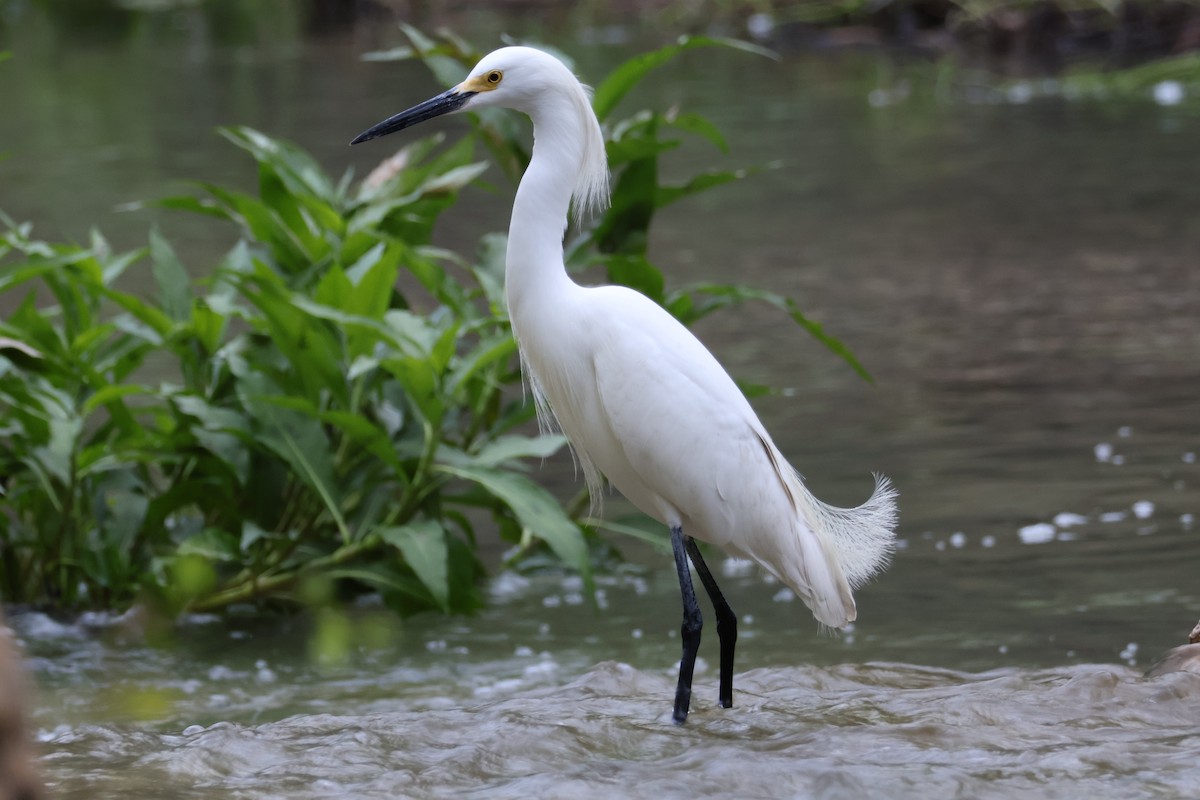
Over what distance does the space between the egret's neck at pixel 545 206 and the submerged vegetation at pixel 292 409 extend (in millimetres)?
868

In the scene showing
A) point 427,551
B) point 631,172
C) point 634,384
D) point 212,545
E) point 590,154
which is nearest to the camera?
point 634,384

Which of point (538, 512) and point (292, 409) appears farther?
point (292, 409)

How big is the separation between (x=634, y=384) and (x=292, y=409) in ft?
4.77

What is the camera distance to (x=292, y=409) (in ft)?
14.5

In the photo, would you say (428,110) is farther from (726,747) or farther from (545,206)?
(726,747)

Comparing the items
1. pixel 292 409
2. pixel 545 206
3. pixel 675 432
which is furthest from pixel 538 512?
pixel 545 206

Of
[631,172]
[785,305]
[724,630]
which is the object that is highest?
[631,172]

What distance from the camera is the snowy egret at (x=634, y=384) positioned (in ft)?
11.0

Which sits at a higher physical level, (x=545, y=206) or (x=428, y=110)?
(x=428, y=110)

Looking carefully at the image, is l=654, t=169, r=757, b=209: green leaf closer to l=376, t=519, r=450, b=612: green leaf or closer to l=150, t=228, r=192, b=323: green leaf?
l=376, t=519, r=450, b=612: green leaf

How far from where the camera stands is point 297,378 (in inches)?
182

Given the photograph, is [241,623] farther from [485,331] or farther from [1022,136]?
[1022,136]

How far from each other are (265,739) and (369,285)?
1.58 m

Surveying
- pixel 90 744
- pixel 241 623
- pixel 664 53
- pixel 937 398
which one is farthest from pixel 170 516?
pixel 937 398
